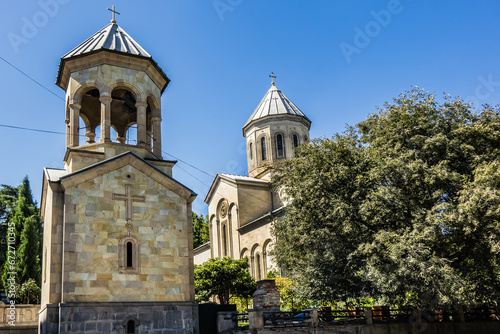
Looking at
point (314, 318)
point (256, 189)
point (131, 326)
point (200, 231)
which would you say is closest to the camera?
point (131, 326)

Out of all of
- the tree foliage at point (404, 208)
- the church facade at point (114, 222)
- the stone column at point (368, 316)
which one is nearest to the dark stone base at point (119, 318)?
the church facade at point (114, 222)

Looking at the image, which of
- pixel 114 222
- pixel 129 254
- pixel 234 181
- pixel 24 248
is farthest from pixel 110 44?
pixel 234 181

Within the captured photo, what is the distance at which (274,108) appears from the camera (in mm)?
33375

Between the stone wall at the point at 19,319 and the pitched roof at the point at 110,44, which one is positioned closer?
the pitched roof at the point at 110,44

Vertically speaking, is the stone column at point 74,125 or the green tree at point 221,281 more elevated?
the stone column at point 74,125

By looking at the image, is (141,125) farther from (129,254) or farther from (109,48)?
(129,254)

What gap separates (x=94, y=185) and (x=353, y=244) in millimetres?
8171

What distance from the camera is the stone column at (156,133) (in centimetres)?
1477

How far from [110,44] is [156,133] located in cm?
321

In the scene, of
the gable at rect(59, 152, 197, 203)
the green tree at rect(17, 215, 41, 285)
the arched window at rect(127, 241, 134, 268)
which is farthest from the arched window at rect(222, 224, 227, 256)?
the arched window at rect(127, 241, 134, 268)

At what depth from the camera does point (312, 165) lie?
15.2 m

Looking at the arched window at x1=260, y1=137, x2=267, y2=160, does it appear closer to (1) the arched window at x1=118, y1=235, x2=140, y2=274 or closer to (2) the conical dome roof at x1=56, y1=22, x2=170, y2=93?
(2) the conical dome roof at x1=56, y1=22, x2=170, y2=93

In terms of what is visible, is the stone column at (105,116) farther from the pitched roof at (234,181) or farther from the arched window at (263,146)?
the arched window at (263,146)

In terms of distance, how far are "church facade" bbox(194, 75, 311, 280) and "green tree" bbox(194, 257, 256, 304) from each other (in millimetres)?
5520
